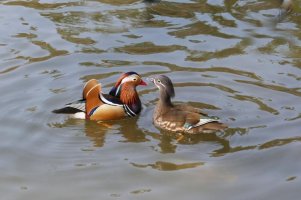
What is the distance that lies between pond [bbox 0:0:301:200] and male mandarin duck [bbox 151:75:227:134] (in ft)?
0.61

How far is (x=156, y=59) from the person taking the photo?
10875 mm

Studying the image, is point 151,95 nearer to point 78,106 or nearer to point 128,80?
point 128,80

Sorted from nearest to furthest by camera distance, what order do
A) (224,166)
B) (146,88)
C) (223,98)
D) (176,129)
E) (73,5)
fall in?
1. (224,166)
2. (176,129)
3. (223,98)
4. (146,88)
5. (73,5)

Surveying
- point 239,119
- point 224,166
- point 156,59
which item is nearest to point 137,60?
point 156,59

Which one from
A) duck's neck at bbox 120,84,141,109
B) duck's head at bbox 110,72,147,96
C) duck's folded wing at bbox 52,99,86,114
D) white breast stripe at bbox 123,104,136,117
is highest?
duck's head at bbox 110,72,147,96

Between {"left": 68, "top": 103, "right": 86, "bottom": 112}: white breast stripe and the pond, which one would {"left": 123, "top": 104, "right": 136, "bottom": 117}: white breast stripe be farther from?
{"left": 68, "top": 103, "right": 86, "bottom": 112}: white breast stripe

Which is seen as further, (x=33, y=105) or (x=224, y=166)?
(x=33, y=105)

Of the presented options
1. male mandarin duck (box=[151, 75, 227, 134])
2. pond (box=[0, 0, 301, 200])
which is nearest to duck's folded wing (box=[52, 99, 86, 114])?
pond (box=[0, 0, 301, 200])

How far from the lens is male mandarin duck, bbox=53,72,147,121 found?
8945 millimetres

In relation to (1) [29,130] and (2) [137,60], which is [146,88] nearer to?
(2) [137,60]

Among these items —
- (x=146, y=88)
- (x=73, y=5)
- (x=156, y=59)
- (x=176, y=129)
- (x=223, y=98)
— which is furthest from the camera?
(x=73, y=5)

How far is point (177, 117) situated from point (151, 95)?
1.51 m

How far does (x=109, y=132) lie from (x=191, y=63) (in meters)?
2.54

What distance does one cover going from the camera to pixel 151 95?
32.4 ft
